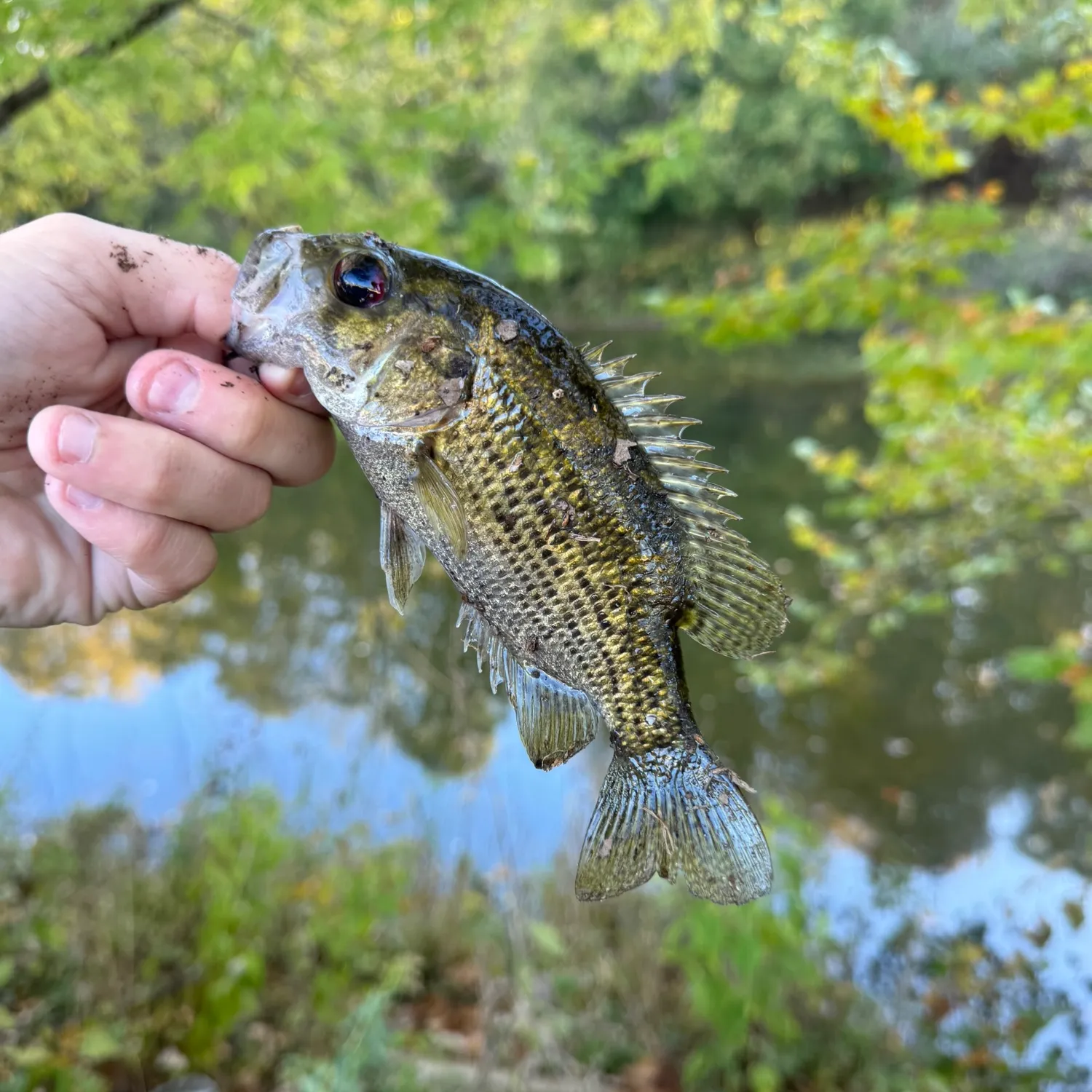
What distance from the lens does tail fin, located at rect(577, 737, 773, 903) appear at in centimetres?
145

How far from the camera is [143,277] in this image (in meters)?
1.69

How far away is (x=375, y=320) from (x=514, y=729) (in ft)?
16.8

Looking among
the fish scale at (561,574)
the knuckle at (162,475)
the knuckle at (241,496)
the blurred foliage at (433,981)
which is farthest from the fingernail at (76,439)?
the blurred foliage at (433,981)

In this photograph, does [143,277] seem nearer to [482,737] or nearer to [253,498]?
[253,498]

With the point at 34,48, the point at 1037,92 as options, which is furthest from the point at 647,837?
the point at 34,48

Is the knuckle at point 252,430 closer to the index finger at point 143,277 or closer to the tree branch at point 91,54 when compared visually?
the index finger at point 143,277

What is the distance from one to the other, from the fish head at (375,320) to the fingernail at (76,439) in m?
0.45

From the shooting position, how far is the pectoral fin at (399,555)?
5.12 feet

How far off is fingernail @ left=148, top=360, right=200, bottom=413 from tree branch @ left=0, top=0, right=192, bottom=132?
8.59ft

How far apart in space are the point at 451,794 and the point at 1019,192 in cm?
2459

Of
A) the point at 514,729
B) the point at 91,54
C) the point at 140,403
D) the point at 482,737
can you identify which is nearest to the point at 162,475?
the point at 140,403

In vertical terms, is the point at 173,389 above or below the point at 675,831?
above

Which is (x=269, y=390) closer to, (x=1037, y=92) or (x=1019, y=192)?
(x=1037, y=92)

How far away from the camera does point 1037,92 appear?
307 cm
